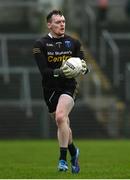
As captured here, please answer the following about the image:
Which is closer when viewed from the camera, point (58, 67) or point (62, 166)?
point (62, 166)

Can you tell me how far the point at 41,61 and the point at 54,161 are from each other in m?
4.33

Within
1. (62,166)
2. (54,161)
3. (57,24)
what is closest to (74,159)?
(62,166)

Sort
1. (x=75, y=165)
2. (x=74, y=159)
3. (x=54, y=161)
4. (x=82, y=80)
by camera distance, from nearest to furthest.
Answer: (x=75, y=165) → (x=74, y=159) → (x=54, y=161) → (x=82, y=80)

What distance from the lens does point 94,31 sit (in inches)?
1341

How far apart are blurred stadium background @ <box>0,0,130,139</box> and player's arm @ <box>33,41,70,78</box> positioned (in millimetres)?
14706

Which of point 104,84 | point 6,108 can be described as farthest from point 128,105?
point 6,108

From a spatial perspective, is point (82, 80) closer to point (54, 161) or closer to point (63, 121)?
point (54, 161)

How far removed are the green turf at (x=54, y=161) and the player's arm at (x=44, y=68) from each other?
1.35m

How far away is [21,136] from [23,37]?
4.95m

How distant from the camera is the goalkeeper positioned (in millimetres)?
13086

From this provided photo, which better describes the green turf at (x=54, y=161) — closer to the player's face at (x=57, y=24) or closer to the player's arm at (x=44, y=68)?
the player's arm at (x=44, y=68)

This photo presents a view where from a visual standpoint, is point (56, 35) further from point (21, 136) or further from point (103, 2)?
point (103, 2)

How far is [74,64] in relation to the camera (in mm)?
12969

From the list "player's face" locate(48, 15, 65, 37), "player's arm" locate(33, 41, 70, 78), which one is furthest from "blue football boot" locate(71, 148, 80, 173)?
"player's face" locate(48, 15, 65, 37)
